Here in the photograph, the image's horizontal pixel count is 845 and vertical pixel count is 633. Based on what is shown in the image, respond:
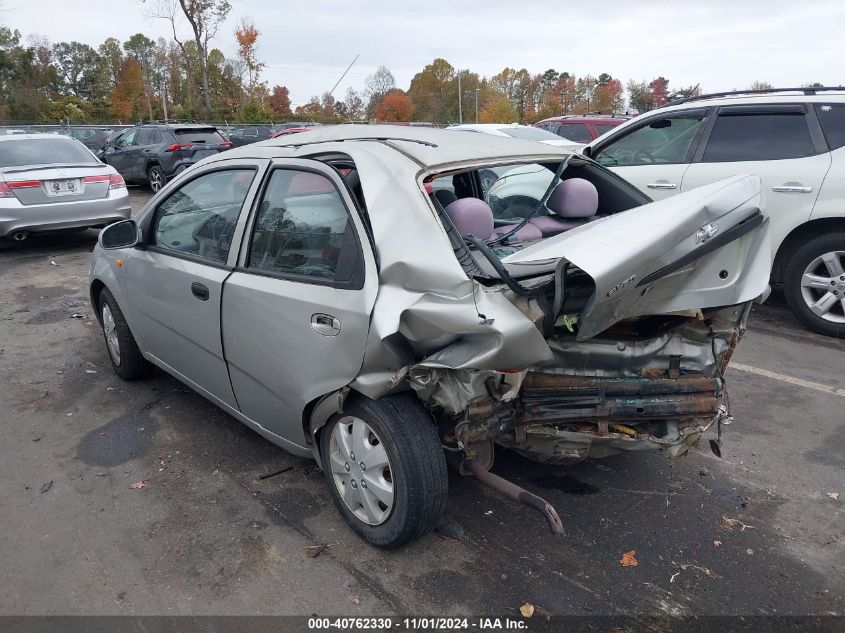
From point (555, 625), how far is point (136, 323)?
3.15 meters

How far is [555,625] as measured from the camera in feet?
8.07

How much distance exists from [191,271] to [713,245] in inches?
101

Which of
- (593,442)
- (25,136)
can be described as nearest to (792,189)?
(593,442)

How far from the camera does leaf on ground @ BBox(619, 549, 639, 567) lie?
110 inches

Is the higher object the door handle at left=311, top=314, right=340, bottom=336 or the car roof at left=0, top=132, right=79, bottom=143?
the car roof at left=0, top=132, right=79, bottom=143

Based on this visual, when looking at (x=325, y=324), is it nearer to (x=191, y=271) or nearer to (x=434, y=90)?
(x=191, y=271)

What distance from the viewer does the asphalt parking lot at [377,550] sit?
8.59ft

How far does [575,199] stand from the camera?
3666 millimetres

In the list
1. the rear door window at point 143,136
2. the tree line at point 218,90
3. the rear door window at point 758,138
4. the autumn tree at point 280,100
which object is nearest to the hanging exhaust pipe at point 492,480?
the rear door window at point 758,138

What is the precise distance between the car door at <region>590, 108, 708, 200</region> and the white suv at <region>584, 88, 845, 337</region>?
0.4 inches

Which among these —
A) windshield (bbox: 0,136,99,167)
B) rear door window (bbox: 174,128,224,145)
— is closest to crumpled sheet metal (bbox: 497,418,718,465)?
windshield (bbox: 0,136,99,167)

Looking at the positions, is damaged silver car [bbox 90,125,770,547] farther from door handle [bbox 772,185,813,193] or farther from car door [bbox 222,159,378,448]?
door handle [bbox 772,185,813,193]

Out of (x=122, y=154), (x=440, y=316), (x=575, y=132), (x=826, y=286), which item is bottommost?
(x=826, y=286)

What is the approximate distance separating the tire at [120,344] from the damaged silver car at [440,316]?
4.11 ft
